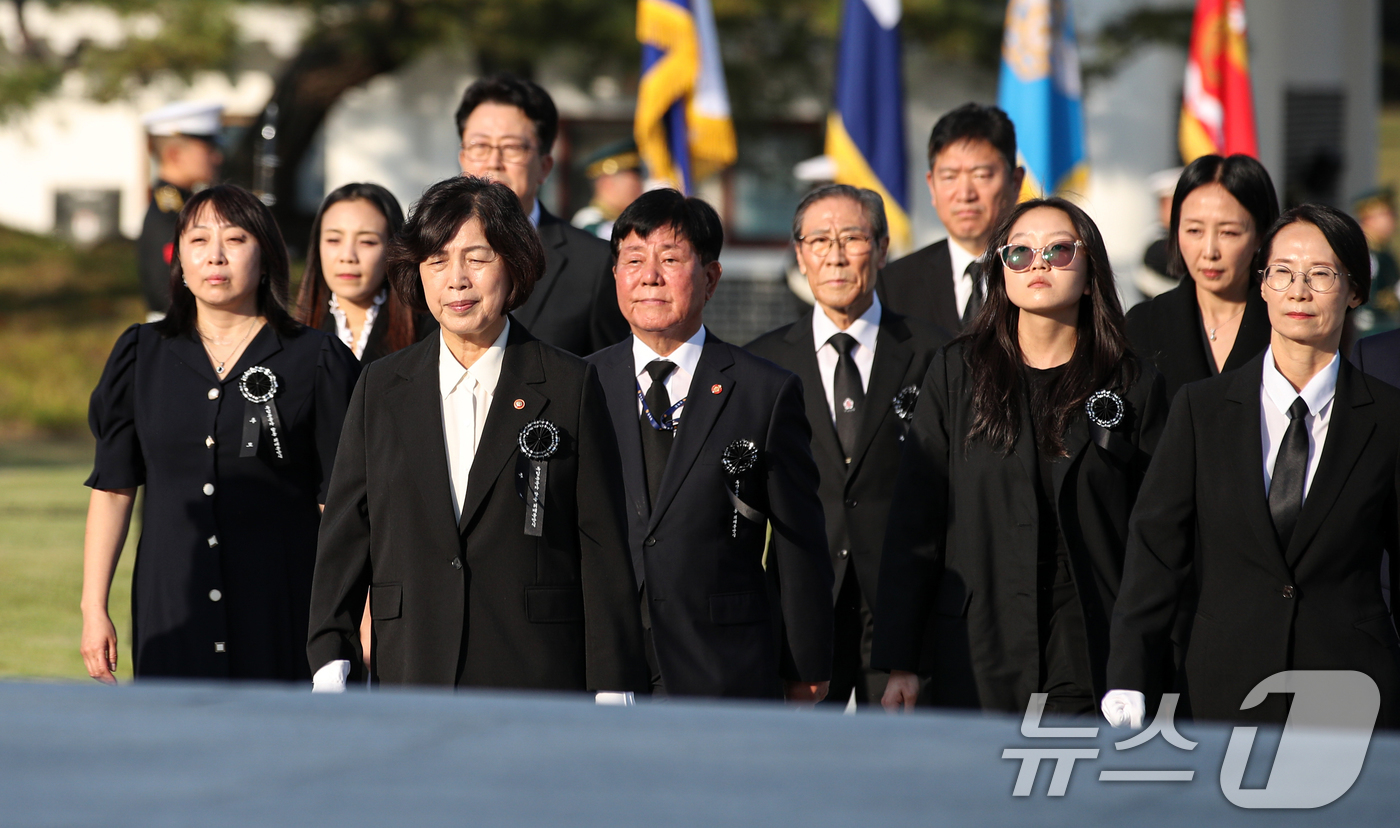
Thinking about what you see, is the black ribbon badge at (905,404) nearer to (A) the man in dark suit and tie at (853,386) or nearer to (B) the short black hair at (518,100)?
(A) the man in dark suit and tie at (853,386)

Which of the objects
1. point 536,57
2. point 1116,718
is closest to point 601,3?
point 536,57

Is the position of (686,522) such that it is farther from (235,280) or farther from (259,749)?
(259,749)

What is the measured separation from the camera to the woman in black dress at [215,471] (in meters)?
4.35

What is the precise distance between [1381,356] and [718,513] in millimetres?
1833

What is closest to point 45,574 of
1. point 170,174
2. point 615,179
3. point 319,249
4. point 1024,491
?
point 170,174

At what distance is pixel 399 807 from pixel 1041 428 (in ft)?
8.07

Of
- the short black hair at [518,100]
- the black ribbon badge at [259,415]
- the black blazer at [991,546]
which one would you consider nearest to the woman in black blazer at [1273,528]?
the black blazer at [991,546]

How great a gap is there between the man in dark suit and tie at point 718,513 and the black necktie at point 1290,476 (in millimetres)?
1101

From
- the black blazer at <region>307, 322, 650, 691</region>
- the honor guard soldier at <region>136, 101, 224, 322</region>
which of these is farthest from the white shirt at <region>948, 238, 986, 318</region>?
the honor guard soldier at <region>136, 101, 224, 322</region>

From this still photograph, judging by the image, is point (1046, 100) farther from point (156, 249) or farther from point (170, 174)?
point (156, 249)

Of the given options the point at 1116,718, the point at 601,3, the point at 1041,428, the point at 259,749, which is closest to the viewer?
the point at 259,749

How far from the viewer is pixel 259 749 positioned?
6.77 ft

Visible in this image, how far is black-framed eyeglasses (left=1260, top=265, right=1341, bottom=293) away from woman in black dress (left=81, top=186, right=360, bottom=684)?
2.35m

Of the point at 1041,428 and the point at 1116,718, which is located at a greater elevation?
the point at 1041,428
